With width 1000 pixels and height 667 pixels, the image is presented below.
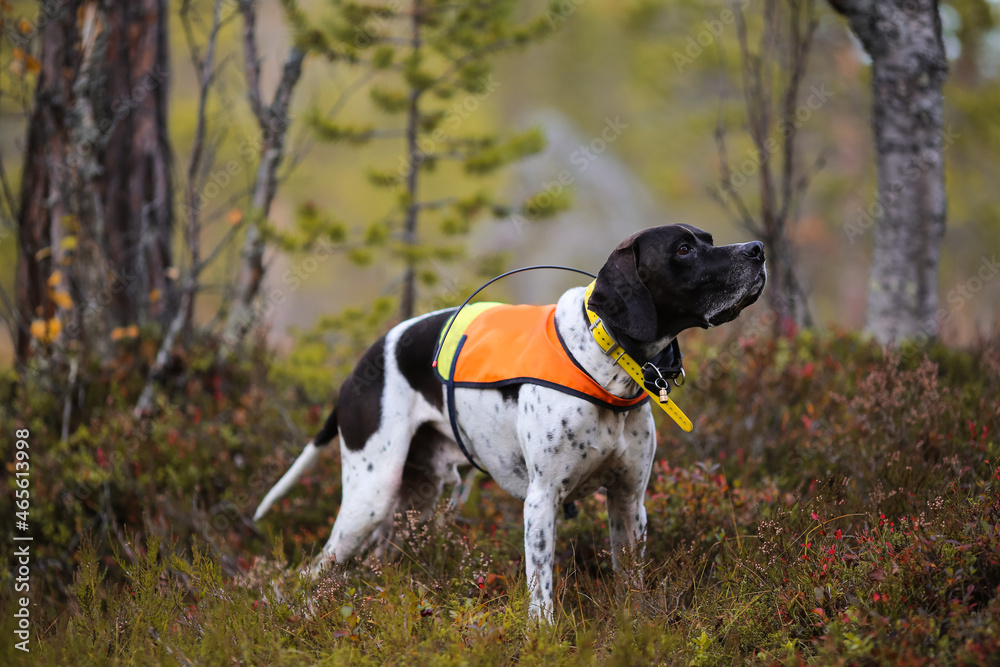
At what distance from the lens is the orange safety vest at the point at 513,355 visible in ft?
9.39

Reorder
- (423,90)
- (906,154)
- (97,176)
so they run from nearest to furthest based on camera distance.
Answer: (906,154) → (97,176) → (423,90)

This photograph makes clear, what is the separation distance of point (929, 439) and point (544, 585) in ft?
7.26

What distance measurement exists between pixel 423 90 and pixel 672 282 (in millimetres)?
4508

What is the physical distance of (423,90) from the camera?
260 inches

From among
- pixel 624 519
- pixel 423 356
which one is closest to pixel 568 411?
pixel 624 519

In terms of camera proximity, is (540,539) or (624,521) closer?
(540,539)

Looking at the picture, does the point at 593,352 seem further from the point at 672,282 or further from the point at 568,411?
the point at 672,282

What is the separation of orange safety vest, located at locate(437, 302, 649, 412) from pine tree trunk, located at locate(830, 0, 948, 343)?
11.0ft

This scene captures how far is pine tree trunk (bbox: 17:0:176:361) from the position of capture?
5742 millimetres

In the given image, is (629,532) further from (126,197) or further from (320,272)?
(320,272)

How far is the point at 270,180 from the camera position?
614cm

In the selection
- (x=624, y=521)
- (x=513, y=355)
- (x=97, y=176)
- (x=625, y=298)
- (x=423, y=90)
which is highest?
(x=423, y=90)

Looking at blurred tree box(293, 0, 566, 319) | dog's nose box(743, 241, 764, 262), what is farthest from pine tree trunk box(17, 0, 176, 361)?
dog's nose box(743, 241, 764, 262)

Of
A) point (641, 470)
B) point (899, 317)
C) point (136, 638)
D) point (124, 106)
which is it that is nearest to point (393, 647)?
point (136, 638)
